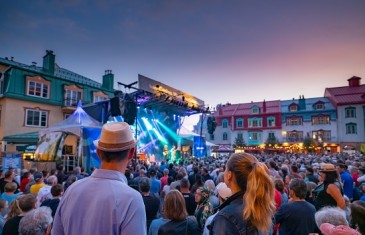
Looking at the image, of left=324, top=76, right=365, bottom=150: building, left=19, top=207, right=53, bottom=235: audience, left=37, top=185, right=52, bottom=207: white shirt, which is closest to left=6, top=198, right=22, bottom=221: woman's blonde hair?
left=19, top=207, right=53, bottom=235: audience

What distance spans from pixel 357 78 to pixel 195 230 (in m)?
49.1

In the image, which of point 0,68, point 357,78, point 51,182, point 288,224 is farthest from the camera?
point 357,78

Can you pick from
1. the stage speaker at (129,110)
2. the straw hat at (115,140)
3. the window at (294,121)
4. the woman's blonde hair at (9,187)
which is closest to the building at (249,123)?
the window at (294,121)

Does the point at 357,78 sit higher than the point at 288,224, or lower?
higher

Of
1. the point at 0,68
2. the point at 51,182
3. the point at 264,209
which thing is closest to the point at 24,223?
the point at 264,209

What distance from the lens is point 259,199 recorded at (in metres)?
1.75

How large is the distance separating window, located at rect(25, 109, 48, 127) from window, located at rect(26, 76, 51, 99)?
148 centimetres

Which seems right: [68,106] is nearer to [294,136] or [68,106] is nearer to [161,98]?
[161,98]

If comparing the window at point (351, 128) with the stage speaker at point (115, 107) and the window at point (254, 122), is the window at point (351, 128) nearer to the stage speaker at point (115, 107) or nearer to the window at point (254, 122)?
the window at point (254, 122)

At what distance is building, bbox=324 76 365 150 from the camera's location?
37781mm

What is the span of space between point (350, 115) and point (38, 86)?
143 feet

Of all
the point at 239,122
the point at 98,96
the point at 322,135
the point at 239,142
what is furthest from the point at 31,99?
the point at 322,135

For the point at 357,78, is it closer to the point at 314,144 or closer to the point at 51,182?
the point at 314,144

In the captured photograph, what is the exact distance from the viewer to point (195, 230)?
3086 mm
